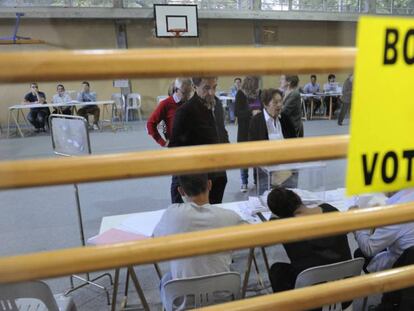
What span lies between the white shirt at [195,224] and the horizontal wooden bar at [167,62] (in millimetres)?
1187

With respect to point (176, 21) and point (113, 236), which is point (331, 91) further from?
point (113, 236)

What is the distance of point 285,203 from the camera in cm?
175

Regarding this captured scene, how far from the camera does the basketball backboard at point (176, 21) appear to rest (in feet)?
24.3

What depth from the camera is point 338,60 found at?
18.7 inches

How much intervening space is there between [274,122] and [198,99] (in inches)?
38.3

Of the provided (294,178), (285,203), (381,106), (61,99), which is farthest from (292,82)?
(61,99)

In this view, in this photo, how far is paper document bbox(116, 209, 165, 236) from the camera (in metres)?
1.91

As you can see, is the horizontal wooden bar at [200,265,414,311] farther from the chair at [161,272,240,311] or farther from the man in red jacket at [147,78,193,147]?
the man in red jacket at [147,78,193,147]

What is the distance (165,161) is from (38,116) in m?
8.45

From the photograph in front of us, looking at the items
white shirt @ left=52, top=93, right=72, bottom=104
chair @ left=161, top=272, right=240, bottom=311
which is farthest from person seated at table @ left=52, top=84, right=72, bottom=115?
chair @ left=161, top=272, right=240, bottom=311

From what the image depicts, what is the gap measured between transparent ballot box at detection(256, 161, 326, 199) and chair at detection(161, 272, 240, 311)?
1.24 meters

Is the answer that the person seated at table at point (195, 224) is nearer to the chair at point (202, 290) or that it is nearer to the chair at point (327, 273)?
the chair at point (202, 290)

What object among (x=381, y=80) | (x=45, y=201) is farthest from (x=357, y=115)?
(x=45, y=201)

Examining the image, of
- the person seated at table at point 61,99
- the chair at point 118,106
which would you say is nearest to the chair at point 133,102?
the chair at point 118,106
